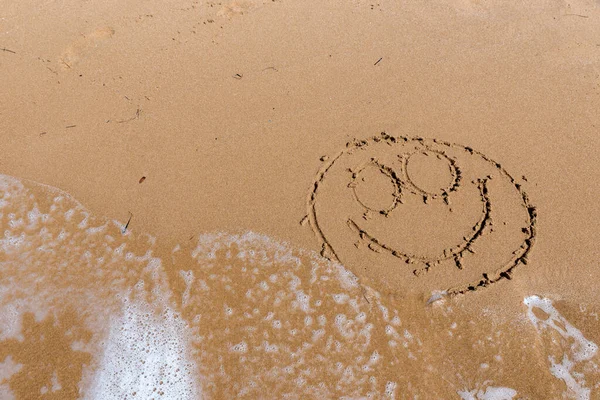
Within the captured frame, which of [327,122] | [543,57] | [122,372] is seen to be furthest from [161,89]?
[543,57]

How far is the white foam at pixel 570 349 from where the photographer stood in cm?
289

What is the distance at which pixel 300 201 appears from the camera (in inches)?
147

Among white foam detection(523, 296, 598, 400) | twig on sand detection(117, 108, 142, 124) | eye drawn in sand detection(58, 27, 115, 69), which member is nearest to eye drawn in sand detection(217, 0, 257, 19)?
eye drawn in sand detection(58, 27, 115, 69)

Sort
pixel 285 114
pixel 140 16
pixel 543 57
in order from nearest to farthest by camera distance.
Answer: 1. pixel 285 114
2. pixel 543 57
3. pixel 140 16

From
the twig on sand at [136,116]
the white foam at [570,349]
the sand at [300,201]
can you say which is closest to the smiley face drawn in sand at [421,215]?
the sand at [300,201]

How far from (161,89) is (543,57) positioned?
4524mm

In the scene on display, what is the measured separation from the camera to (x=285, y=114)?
14.2 feet

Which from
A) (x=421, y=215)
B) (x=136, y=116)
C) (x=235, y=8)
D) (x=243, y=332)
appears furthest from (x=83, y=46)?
(x=421, y=215)

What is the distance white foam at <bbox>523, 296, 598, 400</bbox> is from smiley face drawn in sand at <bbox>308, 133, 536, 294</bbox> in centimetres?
34

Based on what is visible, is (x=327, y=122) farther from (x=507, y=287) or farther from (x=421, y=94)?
(x=507, y=287)

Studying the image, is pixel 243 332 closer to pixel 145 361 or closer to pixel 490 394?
A: pixel 145 361

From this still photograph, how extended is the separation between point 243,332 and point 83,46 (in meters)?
4.17

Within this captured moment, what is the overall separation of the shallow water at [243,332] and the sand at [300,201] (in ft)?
0.05

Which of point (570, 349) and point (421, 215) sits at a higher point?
point (421, 215)
